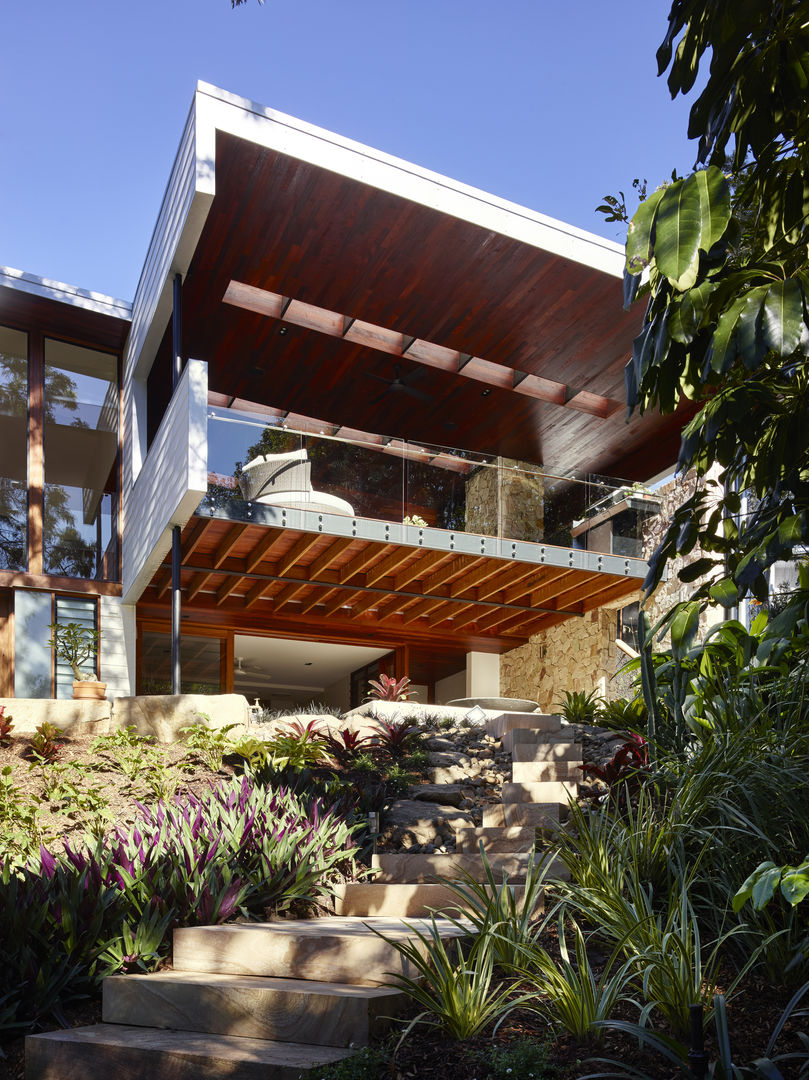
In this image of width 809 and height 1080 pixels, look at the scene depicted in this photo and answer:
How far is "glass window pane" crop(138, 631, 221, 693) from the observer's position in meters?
12.2

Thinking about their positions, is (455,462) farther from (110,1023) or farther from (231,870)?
(110,1023)

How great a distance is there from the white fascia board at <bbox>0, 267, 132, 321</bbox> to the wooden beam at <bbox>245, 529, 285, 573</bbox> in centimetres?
383

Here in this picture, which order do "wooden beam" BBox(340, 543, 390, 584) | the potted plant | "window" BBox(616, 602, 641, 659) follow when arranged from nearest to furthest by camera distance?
1. the potted plant
2. "wooden beam" BBox(340, 543, 390, 584)
3. "window" BBox(616, 602, 641, 659)

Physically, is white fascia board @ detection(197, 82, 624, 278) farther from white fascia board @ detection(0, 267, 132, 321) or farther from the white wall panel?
white fascia board @ detection(0, 267, 132, 321)

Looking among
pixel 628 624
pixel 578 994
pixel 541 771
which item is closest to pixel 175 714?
pixel 541 771

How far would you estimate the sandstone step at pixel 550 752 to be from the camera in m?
7.85

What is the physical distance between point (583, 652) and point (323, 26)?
840 centimetres

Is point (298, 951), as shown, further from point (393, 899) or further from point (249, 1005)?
point (393, 899)

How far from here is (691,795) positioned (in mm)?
3686

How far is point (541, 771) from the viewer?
302 inches

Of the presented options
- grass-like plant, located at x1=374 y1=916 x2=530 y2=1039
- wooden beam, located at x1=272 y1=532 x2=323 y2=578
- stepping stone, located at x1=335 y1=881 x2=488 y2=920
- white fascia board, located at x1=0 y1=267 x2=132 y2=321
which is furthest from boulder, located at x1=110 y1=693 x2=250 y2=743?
white fascia board, located at x1=0 y1=267 x2=132 y2=321

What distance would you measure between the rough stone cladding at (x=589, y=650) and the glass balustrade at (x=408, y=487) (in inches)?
17.8

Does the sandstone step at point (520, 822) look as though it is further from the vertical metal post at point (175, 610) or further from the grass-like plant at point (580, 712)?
the vertical metal post at point (175, 610)

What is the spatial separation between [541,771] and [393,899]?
323 centimetres
